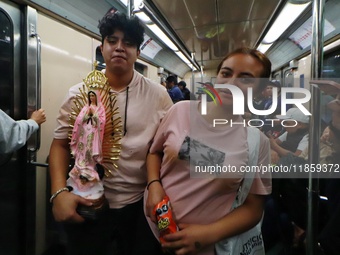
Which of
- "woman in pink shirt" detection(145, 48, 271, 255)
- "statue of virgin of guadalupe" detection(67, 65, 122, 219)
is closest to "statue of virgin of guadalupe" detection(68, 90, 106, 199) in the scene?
"statue of virgin of guadalupe" detection(67, 65, 122, 219)

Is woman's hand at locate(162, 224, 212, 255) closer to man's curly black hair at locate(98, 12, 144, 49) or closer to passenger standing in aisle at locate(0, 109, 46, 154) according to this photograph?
man's curly black hair at locate(98, 12, 144, 49)

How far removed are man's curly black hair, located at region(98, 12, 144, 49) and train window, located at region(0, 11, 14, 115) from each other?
118 centimetres

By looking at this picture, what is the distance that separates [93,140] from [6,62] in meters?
1.41

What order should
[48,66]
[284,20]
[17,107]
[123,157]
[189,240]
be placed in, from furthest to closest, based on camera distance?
[284,20]
[48,66]
[17,107]
[123,157]
[189,240]

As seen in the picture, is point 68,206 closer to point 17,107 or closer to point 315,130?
point 315,130

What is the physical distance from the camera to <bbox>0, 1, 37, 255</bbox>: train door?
1959 millimetres

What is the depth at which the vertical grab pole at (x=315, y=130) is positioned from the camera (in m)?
1.07

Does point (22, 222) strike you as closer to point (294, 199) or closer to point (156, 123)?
point (156, 123)

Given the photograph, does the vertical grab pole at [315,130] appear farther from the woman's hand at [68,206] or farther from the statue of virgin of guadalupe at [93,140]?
the woman's hand at [68,206]

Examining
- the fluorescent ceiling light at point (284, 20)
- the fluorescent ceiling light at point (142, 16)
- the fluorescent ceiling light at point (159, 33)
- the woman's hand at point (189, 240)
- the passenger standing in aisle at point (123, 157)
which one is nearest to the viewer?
the woman's hand at point (189, 240)

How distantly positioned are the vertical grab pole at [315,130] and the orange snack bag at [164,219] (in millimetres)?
640

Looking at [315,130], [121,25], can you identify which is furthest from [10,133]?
[315,130]

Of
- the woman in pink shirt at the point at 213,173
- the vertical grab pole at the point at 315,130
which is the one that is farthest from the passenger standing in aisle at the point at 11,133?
the vertical grab pole at the point at 315,130

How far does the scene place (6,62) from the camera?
197 centimetres
